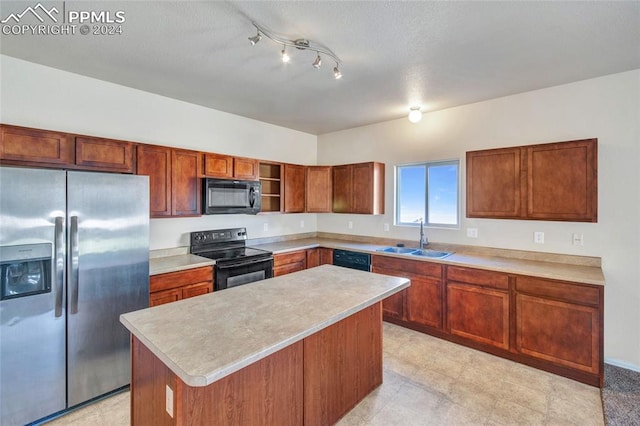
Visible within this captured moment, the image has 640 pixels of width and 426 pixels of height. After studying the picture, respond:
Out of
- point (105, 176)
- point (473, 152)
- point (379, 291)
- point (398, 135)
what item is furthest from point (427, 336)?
point (105, 176)

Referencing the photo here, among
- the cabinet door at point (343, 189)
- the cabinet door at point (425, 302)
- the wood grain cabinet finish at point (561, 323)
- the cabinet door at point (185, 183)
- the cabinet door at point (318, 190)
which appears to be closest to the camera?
the wood grain cabinet finish at point (561, 323)

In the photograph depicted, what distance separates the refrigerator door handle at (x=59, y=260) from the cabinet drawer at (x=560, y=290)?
3850mm

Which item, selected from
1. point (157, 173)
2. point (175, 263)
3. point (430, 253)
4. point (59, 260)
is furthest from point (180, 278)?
point (430, 253)

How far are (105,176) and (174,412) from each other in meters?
1.93

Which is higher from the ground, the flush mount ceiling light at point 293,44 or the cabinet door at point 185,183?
the flush mount ceiling light at point 293,44

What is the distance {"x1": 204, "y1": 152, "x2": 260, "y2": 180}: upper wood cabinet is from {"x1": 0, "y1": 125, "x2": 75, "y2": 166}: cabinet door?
4.11 feet

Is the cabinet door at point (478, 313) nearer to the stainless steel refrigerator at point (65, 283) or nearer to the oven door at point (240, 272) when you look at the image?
the oven door at point (240, 272)

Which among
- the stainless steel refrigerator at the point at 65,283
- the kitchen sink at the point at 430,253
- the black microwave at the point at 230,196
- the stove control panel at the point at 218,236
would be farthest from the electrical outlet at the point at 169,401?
the kitchen sink at the point at 430,253

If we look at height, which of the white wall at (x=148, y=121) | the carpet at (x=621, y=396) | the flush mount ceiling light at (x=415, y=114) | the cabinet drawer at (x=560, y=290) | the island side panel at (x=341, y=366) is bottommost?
the carpet at (x=621, y=396)

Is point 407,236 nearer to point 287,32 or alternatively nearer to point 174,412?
point 287,32

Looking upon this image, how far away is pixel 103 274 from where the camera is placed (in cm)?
237

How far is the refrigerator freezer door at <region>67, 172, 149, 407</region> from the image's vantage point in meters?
2.24

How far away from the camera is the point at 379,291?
2.11 meters

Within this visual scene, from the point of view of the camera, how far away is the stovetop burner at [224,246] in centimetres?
354
